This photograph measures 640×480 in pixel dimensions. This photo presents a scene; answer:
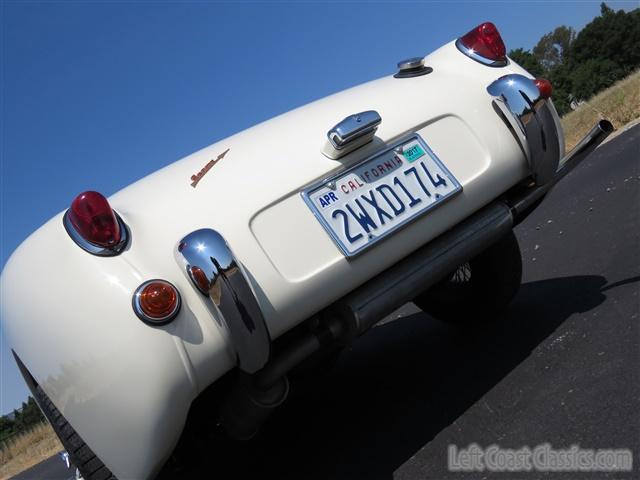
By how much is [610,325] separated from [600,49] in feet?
205

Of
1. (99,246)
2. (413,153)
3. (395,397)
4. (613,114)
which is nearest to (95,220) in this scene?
(99,246)

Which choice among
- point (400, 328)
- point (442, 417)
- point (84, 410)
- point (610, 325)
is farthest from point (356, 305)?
point (400, 328)

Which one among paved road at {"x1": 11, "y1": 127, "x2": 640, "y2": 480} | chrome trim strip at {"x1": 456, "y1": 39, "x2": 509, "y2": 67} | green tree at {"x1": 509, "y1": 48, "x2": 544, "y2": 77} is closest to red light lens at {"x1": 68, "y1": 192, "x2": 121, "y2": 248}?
paved road at {"x1": 11, "y1": 127, "x2": 640, "y2": 480}

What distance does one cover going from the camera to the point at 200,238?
7.34ft

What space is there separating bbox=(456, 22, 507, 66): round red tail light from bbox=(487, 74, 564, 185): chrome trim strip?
0.74 ft

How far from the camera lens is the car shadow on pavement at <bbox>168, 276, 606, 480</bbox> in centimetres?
288

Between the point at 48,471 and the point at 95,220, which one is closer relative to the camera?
the point at 95,220

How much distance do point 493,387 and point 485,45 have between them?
1595mm

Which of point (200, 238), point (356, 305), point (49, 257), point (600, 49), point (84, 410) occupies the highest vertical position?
point (49, 257)

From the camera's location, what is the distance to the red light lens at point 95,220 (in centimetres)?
228

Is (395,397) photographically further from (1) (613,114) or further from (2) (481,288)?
(1) (613,114)

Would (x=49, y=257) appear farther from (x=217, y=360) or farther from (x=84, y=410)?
(x=217, y=360)

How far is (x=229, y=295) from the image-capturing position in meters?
2.17

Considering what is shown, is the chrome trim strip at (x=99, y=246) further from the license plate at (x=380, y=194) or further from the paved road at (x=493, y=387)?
the paved road at (x=493, y=387)
